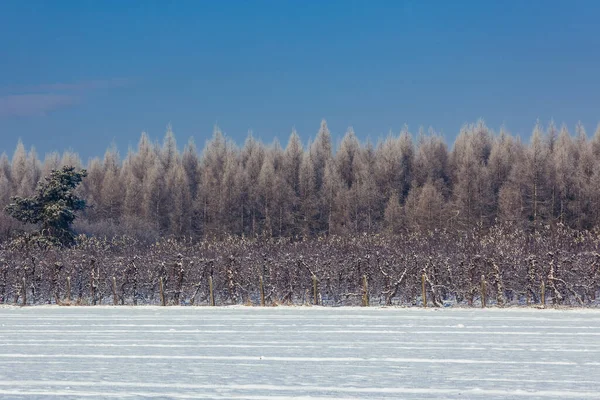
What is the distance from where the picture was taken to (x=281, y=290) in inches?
1105

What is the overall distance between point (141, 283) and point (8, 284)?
545 cm

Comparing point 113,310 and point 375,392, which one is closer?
point 375,392

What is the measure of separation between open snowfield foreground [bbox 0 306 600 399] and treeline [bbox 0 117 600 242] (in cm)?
2583

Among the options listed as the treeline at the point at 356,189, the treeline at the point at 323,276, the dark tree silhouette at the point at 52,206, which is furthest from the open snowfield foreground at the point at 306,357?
the treeline at the point at 356,189

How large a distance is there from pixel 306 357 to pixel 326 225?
41.2 metres

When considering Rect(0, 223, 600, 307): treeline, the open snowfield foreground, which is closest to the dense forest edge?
Rect(0, 223, 600, 307): treeline

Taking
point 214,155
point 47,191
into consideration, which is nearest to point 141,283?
point 47,191

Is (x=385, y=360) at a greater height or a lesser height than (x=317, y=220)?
lesser

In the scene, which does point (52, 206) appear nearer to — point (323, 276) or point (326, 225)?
point (323, 276)

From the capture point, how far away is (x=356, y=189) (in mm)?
53781

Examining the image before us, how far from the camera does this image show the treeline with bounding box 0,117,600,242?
1964 inches

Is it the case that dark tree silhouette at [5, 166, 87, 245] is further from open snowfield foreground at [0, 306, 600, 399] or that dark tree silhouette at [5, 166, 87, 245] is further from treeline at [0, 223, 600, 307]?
open snowfield foreground at [0, 306, 600, 399]

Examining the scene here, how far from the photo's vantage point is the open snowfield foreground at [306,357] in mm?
10133

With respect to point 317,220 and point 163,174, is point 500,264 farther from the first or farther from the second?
point 163,174
